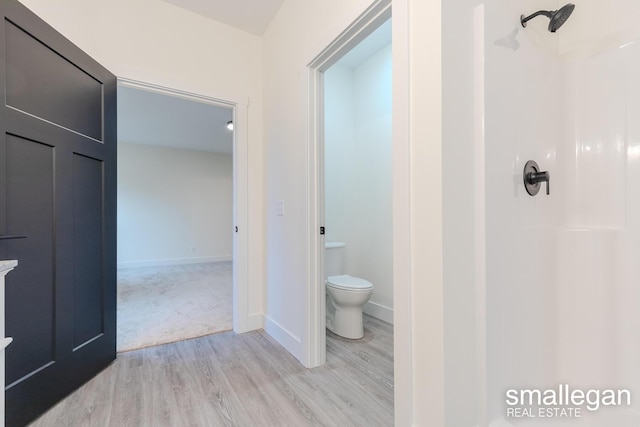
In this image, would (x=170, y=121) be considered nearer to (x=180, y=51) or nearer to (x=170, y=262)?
(x=180, y=51)

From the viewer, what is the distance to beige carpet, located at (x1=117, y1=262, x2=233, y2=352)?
2279 mm

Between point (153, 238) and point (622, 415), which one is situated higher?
point (153, 238)

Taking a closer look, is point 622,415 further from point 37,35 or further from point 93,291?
point 37,35

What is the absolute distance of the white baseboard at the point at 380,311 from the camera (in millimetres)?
2494

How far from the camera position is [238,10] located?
7.09 ft

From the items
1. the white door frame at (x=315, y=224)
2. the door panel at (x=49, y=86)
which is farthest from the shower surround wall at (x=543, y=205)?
the door panel at (x=49, y=86)

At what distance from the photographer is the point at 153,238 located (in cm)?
545

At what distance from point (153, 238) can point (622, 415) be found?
6.28 m

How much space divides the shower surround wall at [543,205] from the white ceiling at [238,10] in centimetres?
169

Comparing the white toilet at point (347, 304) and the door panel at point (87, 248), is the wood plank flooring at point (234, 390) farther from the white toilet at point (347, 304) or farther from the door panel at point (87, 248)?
the door panel at point (87, 248)

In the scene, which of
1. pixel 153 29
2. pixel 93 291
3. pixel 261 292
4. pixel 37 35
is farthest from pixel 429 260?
pixel 153 29

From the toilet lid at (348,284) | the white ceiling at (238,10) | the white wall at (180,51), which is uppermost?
the white ceiling at (238,10)

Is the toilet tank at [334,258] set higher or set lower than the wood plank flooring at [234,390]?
higher

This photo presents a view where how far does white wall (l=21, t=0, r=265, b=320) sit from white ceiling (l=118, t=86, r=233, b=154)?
2.36 feet
